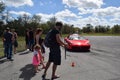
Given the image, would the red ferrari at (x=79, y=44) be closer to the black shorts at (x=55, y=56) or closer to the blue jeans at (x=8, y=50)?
the blue jeans at (x=8, y=50)

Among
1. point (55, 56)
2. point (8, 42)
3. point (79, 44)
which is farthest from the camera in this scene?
point (79, 44)

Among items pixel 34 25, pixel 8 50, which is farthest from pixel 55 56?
pixel 34 25

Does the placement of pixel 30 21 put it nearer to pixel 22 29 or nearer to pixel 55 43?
pixel 22 29

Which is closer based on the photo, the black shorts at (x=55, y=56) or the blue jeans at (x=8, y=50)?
the black shorts at (x=55, y=56)

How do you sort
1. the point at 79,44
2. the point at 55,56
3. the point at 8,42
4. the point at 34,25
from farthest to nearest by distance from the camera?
the point at 34,25, the point at 79,44, the point at 8,42, the point at 55,56

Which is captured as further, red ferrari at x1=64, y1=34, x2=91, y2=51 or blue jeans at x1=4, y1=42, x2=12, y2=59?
red ferrari at x1=64, y1=34, x2=91, y2=51

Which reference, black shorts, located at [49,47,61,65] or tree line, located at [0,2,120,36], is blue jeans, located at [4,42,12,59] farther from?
tree line, located at [0,2,120,36]

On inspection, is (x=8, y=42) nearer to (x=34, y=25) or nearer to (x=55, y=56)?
(x=55, y=56)

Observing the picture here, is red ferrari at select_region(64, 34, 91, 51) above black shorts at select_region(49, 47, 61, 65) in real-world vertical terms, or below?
below

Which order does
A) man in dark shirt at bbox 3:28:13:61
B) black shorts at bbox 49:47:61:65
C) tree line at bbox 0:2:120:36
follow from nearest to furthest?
1. black shorts at bbox 49:47:61:65
2. man in dark shirt at bbox 3:28:13:61
3. tree line at bbox 0:2:120:36

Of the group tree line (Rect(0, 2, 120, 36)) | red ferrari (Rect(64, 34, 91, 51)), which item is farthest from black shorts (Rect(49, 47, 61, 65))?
tree line (Rect(0, 2, 120, 36))

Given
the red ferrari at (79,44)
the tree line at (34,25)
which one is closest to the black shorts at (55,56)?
the red ferrari at (79,44)

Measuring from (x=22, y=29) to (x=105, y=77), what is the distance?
3965 inches

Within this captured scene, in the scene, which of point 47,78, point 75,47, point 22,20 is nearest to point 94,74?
point 47,78
